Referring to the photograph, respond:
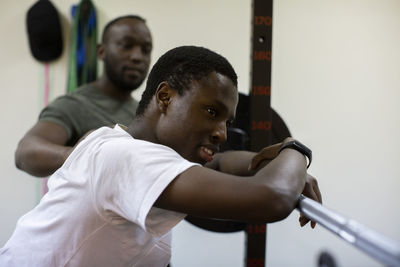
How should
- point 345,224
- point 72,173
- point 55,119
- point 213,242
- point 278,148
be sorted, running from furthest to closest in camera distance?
point 213,242, point 55,119, point 278,148, point 72,173, point 345,224

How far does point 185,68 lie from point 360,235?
41cm

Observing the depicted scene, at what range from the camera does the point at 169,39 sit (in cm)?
198

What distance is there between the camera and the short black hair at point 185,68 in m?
0.67

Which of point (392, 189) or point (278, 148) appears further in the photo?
point (392, 189)

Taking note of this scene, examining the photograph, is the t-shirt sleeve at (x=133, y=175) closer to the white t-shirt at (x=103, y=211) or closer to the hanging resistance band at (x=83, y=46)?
the white t-shirt at (x=103, y=211)

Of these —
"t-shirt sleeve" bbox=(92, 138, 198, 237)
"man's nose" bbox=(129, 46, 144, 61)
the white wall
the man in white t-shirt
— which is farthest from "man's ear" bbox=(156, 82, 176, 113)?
the white wall

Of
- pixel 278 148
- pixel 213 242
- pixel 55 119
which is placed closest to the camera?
pixel 278 148

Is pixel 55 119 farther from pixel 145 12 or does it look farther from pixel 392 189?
pixel 392 189

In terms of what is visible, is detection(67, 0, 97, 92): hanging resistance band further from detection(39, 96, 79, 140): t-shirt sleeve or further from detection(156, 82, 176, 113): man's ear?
detection(156, 82, 176, 113): man's ear

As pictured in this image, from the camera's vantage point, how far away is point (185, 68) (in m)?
0.69

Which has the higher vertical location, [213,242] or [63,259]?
[63,259]

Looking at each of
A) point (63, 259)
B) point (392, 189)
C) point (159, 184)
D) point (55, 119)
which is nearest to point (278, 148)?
point (159, 184)

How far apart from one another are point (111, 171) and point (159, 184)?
79mm

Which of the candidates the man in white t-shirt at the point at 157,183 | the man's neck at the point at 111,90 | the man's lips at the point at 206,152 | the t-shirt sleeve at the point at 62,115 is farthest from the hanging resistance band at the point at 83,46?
the man's lips at the point at 206,152
